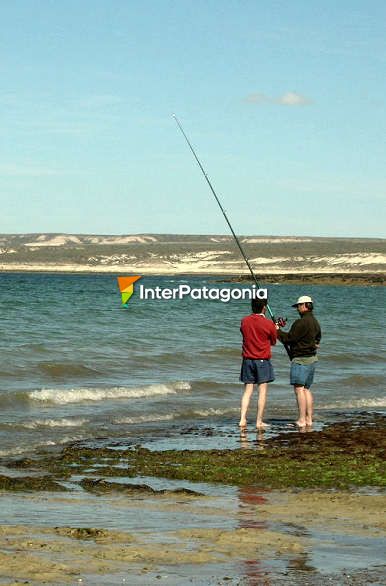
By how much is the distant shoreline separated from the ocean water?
77.8m

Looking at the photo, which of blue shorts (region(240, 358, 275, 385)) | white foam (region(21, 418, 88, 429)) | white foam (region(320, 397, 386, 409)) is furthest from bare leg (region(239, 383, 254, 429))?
white foam (region(320, 397, 386, 409))

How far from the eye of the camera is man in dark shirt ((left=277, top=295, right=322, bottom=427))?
13039 mm

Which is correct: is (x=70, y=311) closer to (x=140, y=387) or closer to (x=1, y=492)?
(x=140, y=387)

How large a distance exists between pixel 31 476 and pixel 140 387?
8238 millimetres

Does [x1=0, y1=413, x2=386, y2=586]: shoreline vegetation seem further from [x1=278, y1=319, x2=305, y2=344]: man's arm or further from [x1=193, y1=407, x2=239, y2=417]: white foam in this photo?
[x1=193, y1=407, x2=239, y2=417]: white foam

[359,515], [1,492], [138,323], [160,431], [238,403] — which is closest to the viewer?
[359,515]

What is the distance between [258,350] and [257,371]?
0.25m

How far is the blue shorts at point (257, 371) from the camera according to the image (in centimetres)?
1295

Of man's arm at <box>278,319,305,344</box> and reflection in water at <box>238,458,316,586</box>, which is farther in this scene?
man's arm at <box>278,319,305,344</box>

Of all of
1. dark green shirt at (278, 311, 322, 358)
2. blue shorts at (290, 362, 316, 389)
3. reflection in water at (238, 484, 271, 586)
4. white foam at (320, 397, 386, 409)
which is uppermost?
dark green shirt at (278, 311, 322, 358)

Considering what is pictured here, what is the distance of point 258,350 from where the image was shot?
13.0 metres

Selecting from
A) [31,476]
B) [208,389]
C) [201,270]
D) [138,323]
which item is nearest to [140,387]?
[208,389]

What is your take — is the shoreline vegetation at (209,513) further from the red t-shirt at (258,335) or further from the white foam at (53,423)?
the white foam at (53,423)

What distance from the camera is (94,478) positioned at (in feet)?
31.0
